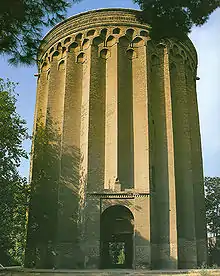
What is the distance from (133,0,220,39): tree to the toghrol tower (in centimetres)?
950

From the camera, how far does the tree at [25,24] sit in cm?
815

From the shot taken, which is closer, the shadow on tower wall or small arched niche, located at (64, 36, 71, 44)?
the shadow on tower wall

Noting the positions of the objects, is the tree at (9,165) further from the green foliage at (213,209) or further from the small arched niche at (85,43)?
the green foliage at (213,209)

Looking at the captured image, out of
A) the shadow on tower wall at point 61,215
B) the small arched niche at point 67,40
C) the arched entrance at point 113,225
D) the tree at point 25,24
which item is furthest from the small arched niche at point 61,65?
the tree at point 25,24

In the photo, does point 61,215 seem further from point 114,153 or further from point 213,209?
point 213,209

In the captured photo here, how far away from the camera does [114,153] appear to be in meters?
17.8

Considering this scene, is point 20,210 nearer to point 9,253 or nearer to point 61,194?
point 61,194

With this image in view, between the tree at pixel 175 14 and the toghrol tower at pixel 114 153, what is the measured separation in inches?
374

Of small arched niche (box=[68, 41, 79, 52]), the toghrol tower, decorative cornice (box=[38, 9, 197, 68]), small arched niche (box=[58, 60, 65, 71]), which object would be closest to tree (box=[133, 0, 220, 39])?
the toghrol tower

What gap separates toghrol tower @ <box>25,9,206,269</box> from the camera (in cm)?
1714

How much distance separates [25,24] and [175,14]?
332 centimetres

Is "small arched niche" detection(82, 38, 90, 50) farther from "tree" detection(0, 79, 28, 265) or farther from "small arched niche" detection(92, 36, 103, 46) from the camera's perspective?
"tree" detection(0, 79, 28, 265)

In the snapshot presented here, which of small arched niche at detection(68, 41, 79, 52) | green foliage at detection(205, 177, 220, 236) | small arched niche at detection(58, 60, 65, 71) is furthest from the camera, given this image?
green foliage at detection(205, 177, 220, 236)

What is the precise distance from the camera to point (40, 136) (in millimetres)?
19375
